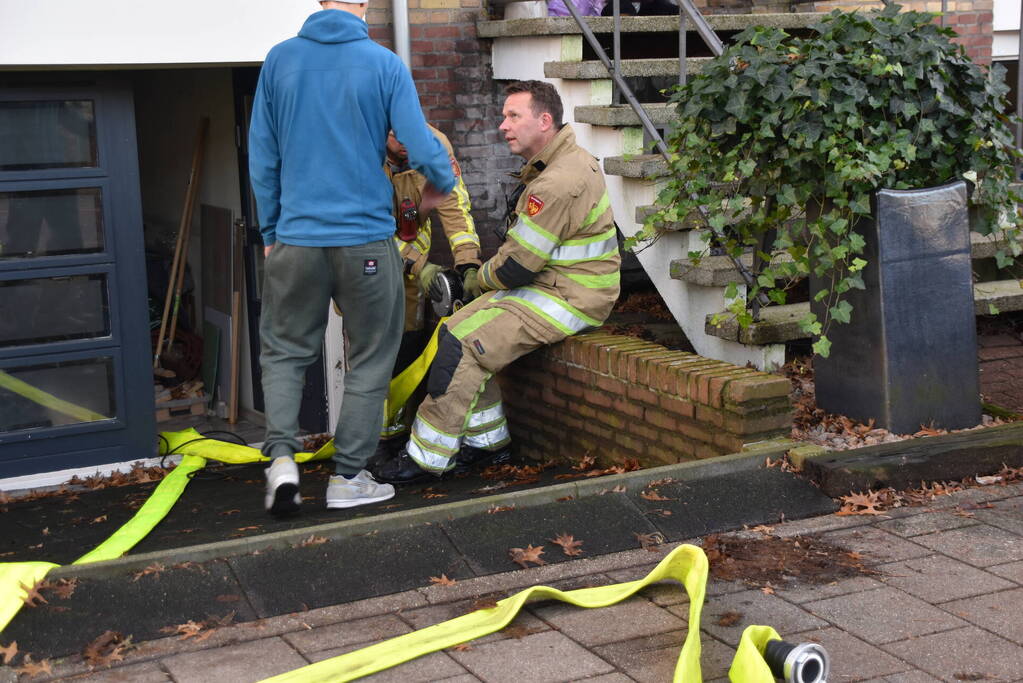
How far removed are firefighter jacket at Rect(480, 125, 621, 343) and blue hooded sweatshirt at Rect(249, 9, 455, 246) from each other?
29.5 inches

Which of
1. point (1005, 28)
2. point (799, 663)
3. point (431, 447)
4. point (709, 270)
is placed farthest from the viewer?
point (1005, 28)

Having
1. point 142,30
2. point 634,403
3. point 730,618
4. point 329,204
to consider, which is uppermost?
point 142,30

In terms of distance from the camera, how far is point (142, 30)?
6.35 meters

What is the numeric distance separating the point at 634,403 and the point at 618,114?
1820 mm

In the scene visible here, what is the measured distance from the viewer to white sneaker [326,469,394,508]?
523 cm

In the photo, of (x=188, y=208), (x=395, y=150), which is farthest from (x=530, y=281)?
(x=188, y=208)

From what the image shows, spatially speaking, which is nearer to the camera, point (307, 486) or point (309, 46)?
point (309, 46)

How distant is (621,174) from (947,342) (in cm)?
194

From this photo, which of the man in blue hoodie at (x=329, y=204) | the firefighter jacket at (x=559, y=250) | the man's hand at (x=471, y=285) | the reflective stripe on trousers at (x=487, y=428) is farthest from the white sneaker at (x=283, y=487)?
the man's hand at (x=471, y=285)

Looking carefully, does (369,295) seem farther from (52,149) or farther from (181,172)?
(181,172)

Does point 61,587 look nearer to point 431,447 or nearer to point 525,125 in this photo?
point 431,447

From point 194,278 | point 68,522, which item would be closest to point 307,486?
point 68,522

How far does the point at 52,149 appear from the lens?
21.5ft

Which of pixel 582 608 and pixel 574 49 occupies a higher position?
pixel 574 49
